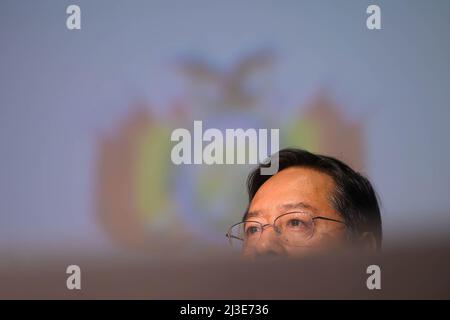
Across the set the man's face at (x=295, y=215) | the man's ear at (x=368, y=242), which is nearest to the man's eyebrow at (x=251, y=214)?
the man's face at (x=295, y=215)

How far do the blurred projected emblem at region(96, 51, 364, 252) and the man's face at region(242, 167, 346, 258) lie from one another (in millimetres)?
95

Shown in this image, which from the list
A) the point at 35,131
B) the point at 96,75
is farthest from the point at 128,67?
the point at 35,131

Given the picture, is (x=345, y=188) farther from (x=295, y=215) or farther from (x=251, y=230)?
(x=251, y=230)

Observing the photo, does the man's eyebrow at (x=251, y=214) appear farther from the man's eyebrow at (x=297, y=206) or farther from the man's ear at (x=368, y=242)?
the man's ear at (x=368, y=242)

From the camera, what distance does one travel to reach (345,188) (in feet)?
6.81

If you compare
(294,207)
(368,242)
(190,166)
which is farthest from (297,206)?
(190,166)

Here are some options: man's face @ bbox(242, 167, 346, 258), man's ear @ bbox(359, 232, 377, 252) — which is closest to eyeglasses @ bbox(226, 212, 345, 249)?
man's face @ bbox(242, 167, 346, 258)

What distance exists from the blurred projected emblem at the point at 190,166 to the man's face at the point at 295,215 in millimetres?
95

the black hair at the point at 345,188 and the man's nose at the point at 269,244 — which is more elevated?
the black hair at the point at 345,188

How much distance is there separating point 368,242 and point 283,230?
34 centimetres

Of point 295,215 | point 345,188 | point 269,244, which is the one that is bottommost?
point 269,244

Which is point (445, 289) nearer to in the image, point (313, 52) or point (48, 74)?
point (313, 52)

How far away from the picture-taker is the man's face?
2.03 m

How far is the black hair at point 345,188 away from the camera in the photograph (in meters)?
2.05
